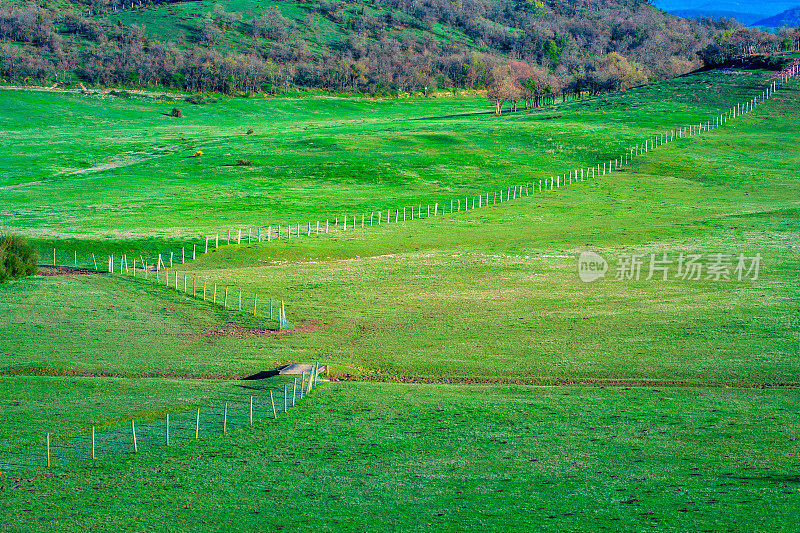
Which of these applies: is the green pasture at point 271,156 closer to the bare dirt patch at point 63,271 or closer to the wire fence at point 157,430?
the bare dirt patch at point 63,271

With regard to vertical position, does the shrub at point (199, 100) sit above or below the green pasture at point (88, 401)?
above

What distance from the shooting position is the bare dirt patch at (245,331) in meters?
40.5

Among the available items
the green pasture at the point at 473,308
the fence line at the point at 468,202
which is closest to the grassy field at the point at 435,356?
the green pasture at the point at 473,308

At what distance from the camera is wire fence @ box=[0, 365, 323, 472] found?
77.5ft

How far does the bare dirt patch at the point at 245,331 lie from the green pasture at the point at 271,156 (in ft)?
82.2

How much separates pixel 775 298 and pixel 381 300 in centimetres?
2202

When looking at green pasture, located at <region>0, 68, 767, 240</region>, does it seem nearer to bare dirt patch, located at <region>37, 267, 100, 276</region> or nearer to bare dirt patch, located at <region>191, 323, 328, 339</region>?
bare dirt patch, located at <region>37, 267, 100, 276</region>

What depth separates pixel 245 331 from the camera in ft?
135

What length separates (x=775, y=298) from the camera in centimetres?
4447

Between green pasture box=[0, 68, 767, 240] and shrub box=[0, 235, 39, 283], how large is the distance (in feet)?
41.9

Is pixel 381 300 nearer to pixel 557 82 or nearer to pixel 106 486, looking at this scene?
pixel 106 486

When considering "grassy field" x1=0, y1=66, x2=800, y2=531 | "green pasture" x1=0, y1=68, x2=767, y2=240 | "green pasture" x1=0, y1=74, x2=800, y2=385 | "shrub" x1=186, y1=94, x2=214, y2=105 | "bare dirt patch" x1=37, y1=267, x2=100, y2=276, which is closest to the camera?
"grassy field" x1=0, y1=66, x2=800, y2=531

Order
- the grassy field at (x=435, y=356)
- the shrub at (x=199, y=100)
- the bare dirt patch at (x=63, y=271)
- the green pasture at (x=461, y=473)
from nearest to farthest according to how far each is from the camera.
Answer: the green pasture at (x=461, y=473)
the grassy field at (x=435, y=356)
the bare dirt patch at (x=63, y=271)
the shrub at (x=199, y=100)

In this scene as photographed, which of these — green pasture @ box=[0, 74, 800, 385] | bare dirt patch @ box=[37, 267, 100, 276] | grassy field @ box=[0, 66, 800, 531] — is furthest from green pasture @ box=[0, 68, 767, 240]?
green pasture @ box=[0, 74, 800, 385]
